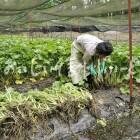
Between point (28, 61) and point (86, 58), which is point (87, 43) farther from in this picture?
point (28, 61)

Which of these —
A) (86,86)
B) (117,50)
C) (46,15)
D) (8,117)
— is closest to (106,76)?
(86,86)

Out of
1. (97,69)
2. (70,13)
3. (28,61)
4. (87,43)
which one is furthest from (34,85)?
(70,13)

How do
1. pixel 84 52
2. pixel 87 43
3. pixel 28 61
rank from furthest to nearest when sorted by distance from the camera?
pixel 28 61
pixel 84 52
pixel 87 43

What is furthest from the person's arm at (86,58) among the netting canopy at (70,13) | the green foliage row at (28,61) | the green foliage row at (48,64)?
the netting canopy at (70,13)

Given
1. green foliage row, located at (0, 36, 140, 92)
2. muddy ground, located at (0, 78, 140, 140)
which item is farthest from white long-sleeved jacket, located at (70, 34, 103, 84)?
muddy ground, located at (0, 78, 140, 140)

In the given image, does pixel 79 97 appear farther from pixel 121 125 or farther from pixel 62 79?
pixel 62 79

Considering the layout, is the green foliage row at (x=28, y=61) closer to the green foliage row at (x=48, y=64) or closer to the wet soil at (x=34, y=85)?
the green foliage row at (x=48, y=64)

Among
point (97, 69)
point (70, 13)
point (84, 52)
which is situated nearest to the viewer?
point (84, 52)

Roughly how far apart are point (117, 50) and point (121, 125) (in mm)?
2126

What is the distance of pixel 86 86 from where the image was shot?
745cm

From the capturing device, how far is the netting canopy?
32.4ft

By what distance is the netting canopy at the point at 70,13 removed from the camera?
9.89m

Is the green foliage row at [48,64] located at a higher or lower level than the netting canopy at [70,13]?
lower

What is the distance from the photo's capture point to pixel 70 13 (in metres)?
10.8
